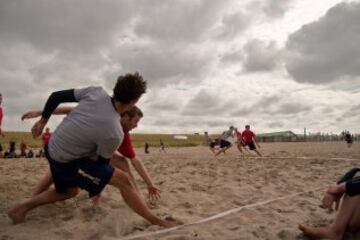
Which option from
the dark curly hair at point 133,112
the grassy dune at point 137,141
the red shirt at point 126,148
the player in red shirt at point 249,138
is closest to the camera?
the dark curly hair at point 133,112

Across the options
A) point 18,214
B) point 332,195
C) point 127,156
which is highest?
point 127,156

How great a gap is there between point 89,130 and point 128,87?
528 millimetres

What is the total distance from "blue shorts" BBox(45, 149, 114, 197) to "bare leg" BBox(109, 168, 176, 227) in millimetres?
83

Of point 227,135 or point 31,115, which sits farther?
point 227,135

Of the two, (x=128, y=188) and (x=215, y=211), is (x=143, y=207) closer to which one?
(x=128, y=188)

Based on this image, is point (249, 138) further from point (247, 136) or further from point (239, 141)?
point (239, 141)

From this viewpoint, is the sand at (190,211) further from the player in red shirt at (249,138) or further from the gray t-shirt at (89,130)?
the player in red shirt at (249,138)

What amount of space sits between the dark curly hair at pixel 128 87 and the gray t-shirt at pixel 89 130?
132 mm

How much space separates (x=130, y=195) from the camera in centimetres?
398

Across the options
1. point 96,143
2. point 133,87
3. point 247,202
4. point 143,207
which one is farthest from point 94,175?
point 247,202

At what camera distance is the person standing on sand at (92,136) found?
12.1 ft

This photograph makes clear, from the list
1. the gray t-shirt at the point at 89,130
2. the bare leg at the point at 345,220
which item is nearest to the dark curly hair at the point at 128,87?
the gray t-shirt at the point at 89,130

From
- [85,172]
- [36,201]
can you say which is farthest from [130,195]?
[36,201]

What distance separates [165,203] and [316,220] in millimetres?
1920
